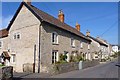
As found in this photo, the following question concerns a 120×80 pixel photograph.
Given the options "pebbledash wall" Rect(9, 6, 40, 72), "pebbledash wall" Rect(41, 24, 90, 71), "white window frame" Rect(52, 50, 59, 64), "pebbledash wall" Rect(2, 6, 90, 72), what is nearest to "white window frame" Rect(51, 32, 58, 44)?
"pebbledash wall" Rect(41, 24, 90, 71)

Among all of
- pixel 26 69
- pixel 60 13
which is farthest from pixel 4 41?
pixel 60 13

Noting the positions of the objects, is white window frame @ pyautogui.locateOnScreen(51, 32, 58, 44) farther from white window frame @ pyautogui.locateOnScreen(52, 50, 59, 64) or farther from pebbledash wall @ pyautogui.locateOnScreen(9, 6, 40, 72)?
pebbledash wall @ pyautogui.locateOnScreen(9, 6, 40, 72)

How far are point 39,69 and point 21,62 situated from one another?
11.0 ft

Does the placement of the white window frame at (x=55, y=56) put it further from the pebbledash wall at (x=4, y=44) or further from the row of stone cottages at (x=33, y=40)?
the pebbledash wall at (x=4, y=44)

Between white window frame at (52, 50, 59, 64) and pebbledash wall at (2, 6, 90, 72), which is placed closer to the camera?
pebbledash wall at (2, 6, 90, 72)

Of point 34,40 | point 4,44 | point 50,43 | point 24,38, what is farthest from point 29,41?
point 4,44

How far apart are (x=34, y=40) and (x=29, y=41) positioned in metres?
0.95

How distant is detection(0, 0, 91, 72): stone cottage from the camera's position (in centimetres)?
2109

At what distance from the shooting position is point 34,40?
21500mm

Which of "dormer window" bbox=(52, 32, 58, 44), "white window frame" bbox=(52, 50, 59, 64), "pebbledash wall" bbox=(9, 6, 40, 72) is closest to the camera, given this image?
"pebbledash wall" bbox=(9, 6, 40, 72)

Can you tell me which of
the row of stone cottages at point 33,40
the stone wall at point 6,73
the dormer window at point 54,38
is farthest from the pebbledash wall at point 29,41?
the stone wall at point 6,73

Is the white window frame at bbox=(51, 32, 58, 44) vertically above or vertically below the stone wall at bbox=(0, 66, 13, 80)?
above

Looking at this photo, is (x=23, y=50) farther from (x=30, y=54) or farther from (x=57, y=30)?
(x=57, y=30)

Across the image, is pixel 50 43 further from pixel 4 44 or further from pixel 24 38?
pixel 4 44
